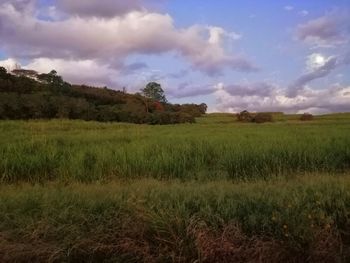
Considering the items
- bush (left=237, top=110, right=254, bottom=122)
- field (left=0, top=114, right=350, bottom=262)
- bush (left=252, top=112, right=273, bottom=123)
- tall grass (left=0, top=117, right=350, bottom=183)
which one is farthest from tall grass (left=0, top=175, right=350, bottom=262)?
bush (left=237, top=110, right=254, bottom=122)

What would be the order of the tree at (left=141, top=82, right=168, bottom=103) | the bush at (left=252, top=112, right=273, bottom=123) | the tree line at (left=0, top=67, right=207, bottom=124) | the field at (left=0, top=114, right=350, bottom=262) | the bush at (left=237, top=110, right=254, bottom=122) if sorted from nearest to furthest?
the field at (left=0, top=114, right=350, bottom=262), the tree line at (left=0, top=67, right=207, bottom=124), the bush at (left=252, top=112, right=273, bottom=123), the bush at (left=237, top=110, right=254, bottom=122), the tree at (left=141, top=82, right=168, bottom=103)

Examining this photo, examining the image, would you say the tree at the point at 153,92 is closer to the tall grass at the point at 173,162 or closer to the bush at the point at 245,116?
the bush at the point at 245,116

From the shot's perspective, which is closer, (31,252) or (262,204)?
(31,252)

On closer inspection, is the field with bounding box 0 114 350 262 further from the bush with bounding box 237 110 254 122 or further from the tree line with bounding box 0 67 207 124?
the bush with bounding box 237 110 254 122

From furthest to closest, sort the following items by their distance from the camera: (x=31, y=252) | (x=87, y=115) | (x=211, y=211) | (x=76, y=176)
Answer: (x=87, y=115) < (x=76, y=176) < (x=211, y=211) < (x=31, y=252)

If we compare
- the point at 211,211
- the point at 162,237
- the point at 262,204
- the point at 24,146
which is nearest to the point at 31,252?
the point at 162,237

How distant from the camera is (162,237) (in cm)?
546

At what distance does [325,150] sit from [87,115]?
39.6 metres

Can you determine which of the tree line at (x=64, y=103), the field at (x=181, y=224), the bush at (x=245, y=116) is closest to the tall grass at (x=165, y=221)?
the field at (x=181, y=224)

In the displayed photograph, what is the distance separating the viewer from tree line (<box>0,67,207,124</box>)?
44.3 meters

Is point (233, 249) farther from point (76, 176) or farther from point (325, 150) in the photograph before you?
point (325, 150)

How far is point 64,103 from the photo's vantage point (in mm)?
48688

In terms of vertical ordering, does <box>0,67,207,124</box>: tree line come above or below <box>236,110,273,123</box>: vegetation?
above

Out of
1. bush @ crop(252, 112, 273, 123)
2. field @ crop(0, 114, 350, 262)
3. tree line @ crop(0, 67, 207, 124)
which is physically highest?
tree line @ crop(0, 67, 207, 124)
